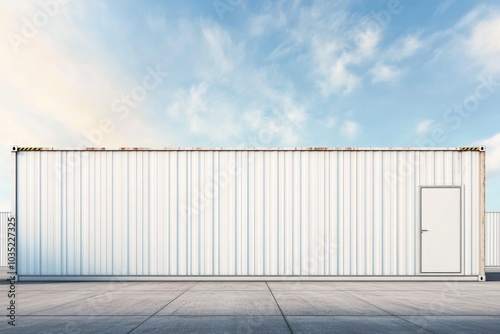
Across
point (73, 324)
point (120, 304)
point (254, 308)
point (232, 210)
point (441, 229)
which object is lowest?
point (120, 304)

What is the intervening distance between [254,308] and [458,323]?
3.47 meters

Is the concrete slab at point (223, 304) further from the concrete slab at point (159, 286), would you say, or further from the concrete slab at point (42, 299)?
the concrete slab at point (42, 299)

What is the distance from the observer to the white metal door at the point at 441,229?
9.78 m

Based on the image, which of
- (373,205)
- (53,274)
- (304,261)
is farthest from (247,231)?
(53,274)

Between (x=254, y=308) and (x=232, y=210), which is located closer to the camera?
(x=254, y=308)

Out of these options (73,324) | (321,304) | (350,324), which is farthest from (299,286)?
(73,324)

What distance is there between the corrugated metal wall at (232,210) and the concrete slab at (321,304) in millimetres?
2143

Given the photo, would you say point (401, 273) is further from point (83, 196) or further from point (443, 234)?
point (83, 196)

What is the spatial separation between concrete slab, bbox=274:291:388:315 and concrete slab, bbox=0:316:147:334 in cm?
274

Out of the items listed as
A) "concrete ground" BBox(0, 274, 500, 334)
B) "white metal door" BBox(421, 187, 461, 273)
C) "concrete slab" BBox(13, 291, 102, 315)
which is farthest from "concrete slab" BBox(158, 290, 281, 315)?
"white metal door" BBox(421, 187, 461, 273)

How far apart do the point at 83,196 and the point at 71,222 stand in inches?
35.0

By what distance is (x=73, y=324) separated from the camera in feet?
16.9

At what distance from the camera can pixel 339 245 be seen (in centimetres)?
978

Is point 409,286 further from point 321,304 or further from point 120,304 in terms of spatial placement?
point 120,304
